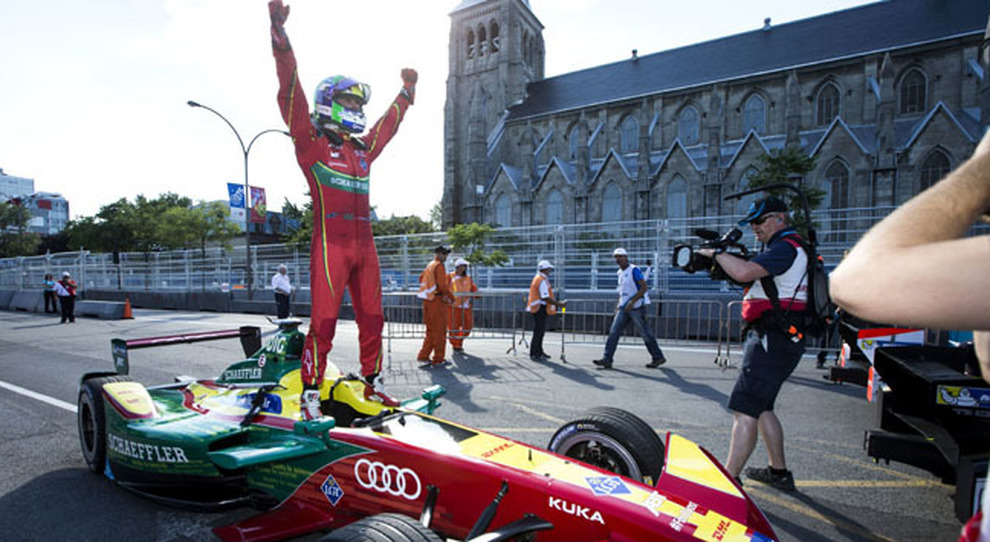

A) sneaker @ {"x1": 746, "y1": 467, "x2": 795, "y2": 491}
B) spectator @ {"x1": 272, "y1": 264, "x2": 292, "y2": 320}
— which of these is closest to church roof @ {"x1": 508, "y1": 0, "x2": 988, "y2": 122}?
spectator @ {"x1": 272, "y1": 264, "x2": 292, "y2": 320}

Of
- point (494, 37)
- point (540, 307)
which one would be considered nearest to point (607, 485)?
point (540, 307)

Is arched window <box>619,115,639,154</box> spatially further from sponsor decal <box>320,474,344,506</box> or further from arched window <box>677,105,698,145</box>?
sponsor decal <box>320,474,344,506</box>

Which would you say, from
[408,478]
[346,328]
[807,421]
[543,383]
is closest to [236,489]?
[408,478]

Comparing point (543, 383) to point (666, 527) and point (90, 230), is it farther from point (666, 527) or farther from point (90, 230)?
point (90, 230)

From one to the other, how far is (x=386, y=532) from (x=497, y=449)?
28.0 inches

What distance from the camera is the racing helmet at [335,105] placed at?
4121 mm

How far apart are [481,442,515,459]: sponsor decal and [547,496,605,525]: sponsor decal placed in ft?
1.28

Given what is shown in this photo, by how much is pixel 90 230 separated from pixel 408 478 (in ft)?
184

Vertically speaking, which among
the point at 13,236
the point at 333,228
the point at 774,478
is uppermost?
the point at 13,236

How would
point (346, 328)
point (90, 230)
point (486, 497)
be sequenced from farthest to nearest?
point (90, 230), point (346, 328), point (486, 497)

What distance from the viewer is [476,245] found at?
711 inches

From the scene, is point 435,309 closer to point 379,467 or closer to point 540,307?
point 540,307

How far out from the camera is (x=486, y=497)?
214 centimetres

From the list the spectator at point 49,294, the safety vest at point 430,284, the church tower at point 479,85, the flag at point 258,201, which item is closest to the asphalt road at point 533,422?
the safety vest at point 430,284
